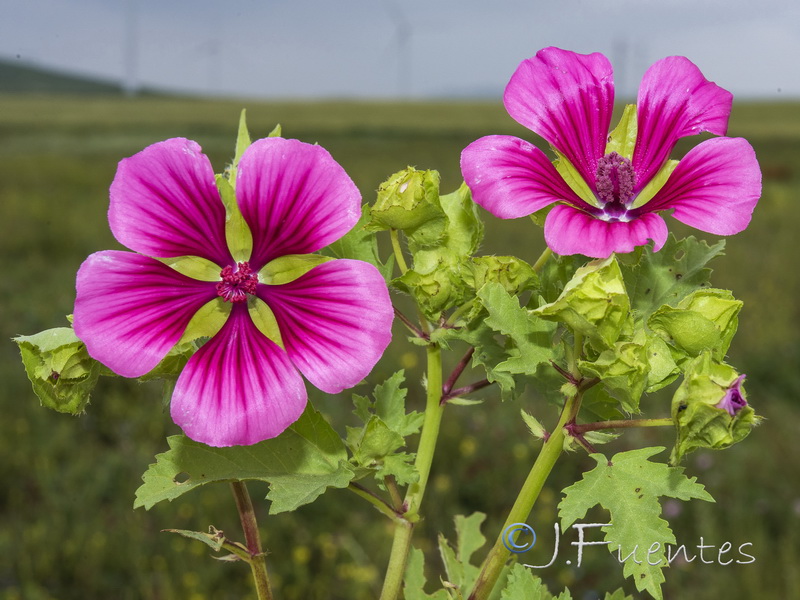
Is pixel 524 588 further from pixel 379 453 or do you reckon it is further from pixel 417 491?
pixel 379 453

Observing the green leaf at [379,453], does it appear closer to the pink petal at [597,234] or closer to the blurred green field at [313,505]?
the pink petal at [597,234]

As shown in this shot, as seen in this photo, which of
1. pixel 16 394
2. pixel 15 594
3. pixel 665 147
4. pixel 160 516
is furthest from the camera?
pixel 16 394

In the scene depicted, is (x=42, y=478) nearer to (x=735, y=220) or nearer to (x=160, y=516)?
(x=160, y=516)

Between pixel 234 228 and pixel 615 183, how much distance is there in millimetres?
662

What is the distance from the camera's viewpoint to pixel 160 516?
A: 5.72 meters

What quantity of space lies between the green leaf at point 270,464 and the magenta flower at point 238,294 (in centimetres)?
18

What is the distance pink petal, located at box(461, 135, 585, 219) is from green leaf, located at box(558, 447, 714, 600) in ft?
1.32

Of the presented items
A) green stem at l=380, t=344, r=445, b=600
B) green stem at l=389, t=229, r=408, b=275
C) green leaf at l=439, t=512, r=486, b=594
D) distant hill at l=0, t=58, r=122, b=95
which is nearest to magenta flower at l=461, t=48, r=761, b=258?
green stem at l=389, t=229, r=408, b=275

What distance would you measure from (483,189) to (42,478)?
5.79 meters

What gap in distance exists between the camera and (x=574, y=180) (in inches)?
55.9

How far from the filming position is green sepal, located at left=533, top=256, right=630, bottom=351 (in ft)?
3.72

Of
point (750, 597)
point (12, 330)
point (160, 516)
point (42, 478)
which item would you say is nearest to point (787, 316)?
point (750, 597)

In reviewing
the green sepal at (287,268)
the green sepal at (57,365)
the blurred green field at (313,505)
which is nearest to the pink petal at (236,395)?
the green sepal at (287,268)

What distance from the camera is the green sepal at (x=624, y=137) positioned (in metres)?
1.48
